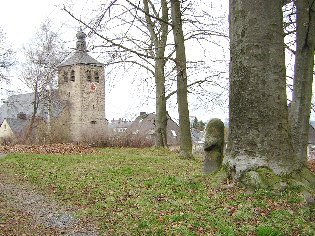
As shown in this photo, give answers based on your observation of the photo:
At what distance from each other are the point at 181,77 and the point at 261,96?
6139mm

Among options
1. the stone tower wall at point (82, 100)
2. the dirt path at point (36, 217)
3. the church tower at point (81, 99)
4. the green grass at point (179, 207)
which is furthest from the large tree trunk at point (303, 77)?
the stone tower wall at point (82, 100)

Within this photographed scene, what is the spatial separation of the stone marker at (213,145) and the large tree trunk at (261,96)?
1.50 meters

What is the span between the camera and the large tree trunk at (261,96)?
5.12 metres

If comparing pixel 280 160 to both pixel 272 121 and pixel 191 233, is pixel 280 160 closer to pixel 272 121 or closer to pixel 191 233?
pixel 272 121

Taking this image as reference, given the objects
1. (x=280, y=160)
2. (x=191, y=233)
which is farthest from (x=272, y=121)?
(x=191, y=233)

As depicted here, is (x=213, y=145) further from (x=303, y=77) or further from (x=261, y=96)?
(x=303, y=77)

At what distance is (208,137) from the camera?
7.25 metres

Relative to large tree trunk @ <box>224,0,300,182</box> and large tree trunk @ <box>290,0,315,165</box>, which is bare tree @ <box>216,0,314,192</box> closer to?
large tree trunk @ <box>224,0,300,182</box>

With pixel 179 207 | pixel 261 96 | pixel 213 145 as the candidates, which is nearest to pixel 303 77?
pixel 213 145

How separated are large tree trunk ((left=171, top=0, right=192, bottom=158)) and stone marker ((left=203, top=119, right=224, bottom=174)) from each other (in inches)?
144

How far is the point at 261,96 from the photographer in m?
5.18

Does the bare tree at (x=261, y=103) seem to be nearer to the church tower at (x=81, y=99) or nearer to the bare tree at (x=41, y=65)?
the bare tree at (x=41, y=65)

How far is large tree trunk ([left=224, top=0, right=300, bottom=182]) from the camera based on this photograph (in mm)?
5117

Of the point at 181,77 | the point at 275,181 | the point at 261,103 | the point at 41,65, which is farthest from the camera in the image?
the point at 41,65
